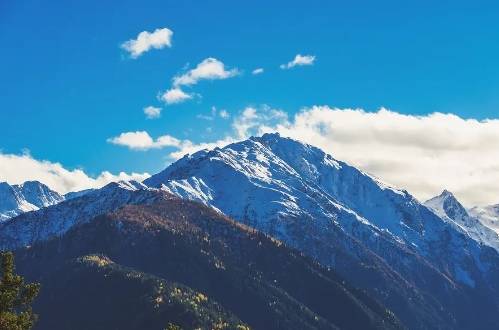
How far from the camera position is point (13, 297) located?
85125mm

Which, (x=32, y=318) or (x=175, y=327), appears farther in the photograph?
(x=175, y=327)

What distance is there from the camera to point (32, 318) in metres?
91.2

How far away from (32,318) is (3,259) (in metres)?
8.25

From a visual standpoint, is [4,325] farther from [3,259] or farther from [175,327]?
[175,327]

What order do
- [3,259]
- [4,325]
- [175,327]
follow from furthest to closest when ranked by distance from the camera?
[175,327] → [3,259] → [4,325]

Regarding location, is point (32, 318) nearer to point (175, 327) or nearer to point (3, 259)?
point (3, 259)

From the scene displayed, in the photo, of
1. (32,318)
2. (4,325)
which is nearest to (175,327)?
(32,318)

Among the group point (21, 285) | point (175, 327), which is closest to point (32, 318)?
point (21, 285)

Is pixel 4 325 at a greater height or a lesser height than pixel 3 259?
lesser

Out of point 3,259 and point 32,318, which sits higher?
point 3,259

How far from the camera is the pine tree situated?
272 feet

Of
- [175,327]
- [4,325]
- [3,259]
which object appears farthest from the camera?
[175,327]

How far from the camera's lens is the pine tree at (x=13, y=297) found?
8294 cm

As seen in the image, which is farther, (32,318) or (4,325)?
(32,318)
